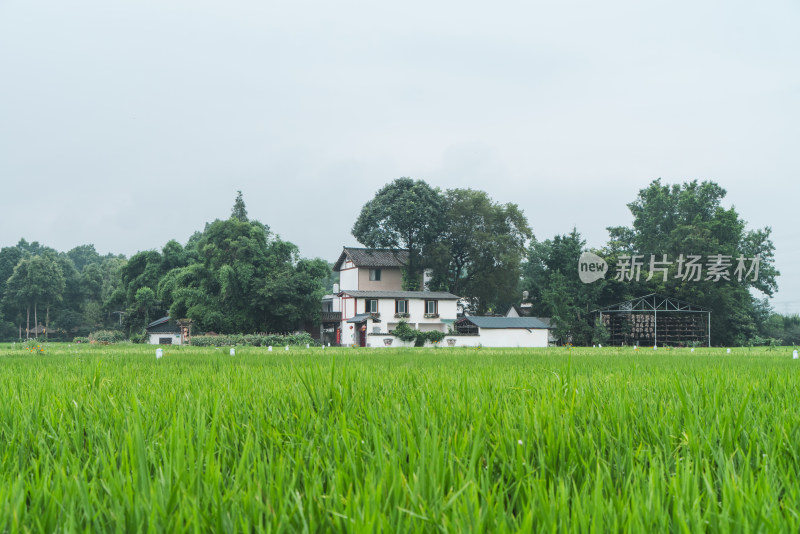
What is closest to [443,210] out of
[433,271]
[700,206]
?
[433,271]

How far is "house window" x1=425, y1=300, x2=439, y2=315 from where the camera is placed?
43156mm

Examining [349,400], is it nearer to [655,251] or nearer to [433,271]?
[433,271]

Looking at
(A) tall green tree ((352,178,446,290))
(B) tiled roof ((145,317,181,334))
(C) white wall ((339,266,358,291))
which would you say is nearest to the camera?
(B) tiled roof ((145,317,181,334))

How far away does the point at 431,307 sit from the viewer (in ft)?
142

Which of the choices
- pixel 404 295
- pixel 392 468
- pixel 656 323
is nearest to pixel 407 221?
pixel 404 295

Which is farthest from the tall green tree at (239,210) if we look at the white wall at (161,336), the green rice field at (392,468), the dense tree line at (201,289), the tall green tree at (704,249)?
the green rice field at (392,468)

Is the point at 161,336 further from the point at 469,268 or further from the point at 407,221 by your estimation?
the point at 469,268

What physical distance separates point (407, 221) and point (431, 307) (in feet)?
23.3

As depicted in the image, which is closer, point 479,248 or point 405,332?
point 405,332

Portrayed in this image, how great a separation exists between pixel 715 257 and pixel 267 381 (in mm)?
44937

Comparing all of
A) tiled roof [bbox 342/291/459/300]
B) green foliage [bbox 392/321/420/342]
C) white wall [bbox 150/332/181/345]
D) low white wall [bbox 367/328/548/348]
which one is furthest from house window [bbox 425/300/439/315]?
white wall [bbox 150/332/181/345]

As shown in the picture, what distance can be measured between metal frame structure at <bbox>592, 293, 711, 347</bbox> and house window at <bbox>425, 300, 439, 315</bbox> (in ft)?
35.6

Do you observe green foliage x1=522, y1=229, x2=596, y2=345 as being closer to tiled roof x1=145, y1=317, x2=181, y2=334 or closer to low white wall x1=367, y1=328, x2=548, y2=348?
low white wall x1=367, y1=328, x2=548, y2=348

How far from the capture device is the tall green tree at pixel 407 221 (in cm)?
4572
